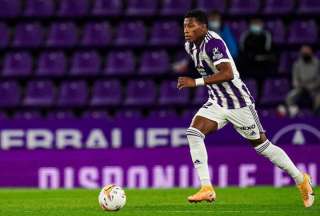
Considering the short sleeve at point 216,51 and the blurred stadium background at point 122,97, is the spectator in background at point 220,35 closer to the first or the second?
the blurred stadium background at point 122,97

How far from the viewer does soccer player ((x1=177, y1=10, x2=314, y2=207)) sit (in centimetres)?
915

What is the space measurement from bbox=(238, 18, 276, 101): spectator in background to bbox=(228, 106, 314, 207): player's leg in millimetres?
6616

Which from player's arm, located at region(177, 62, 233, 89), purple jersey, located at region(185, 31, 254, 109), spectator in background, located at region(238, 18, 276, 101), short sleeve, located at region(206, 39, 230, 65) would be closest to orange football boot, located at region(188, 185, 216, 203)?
purple jersey, located at region(185, 31, 254, 109)

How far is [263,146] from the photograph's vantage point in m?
9.33

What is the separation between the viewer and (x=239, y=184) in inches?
553

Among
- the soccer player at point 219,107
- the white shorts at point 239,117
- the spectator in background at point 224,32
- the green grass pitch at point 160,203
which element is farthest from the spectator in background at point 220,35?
the white shorts at point 239,117

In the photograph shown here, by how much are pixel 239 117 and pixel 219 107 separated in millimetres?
223

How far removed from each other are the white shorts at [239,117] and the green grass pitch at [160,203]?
0.76 meters

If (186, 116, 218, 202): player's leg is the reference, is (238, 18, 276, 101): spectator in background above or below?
above

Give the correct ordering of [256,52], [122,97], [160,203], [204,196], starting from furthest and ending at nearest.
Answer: [122,97] < [256,52] < [160,203] < [204,196]

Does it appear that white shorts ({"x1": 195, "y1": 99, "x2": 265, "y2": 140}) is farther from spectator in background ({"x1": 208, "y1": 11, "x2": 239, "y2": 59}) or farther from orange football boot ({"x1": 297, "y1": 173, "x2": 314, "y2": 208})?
spectator in background ({"x1": 208, "y1": 11, "x2": 239, "y2": 59})

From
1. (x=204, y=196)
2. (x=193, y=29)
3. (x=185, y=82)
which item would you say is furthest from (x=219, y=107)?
(x=204, y=196)

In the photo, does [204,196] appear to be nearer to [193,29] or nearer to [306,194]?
[306,194]

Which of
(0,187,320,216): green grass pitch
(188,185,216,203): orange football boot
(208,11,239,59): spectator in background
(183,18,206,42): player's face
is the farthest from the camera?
(208,11,239,59): spectator in background
